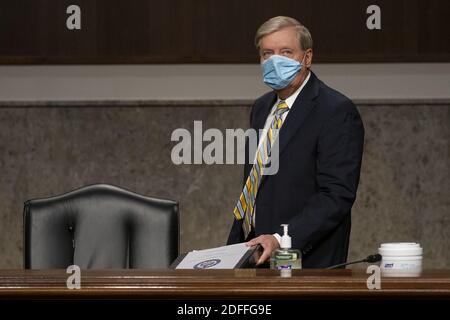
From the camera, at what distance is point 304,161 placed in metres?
3.18

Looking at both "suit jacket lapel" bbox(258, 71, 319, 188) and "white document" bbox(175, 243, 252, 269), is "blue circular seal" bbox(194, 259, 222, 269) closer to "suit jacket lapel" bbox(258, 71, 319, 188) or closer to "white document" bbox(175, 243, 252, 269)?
"white document" bbox(175, 243, 252, 269)

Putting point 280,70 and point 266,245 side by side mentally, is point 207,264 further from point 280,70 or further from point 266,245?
point 280,70

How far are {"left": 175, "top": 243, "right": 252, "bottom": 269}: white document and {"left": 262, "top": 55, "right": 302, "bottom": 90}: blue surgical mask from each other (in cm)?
80

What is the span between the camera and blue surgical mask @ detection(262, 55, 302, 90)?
3.19 m

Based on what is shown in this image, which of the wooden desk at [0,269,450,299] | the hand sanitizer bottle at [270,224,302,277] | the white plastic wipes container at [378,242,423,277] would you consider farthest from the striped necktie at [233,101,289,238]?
the wooden desk at [0,269,450,299]

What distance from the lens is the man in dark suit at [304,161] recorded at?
308 cm

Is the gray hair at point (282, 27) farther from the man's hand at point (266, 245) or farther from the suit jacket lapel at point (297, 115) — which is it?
the man's hand at point (266, 245)

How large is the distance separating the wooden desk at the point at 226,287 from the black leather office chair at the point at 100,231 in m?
0.94

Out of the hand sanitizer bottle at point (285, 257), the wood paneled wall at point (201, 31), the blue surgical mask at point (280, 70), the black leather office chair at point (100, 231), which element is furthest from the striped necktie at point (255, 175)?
the wood paneled wall at point (201, 31)

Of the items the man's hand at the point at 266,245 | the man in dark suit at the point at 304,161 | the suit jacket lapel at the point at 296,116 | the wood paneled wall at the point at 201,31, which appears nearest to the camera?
the man's hand at the point at 266,245

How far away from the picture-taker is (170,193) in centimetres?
484

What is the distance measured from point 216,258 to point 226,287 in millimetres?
556
